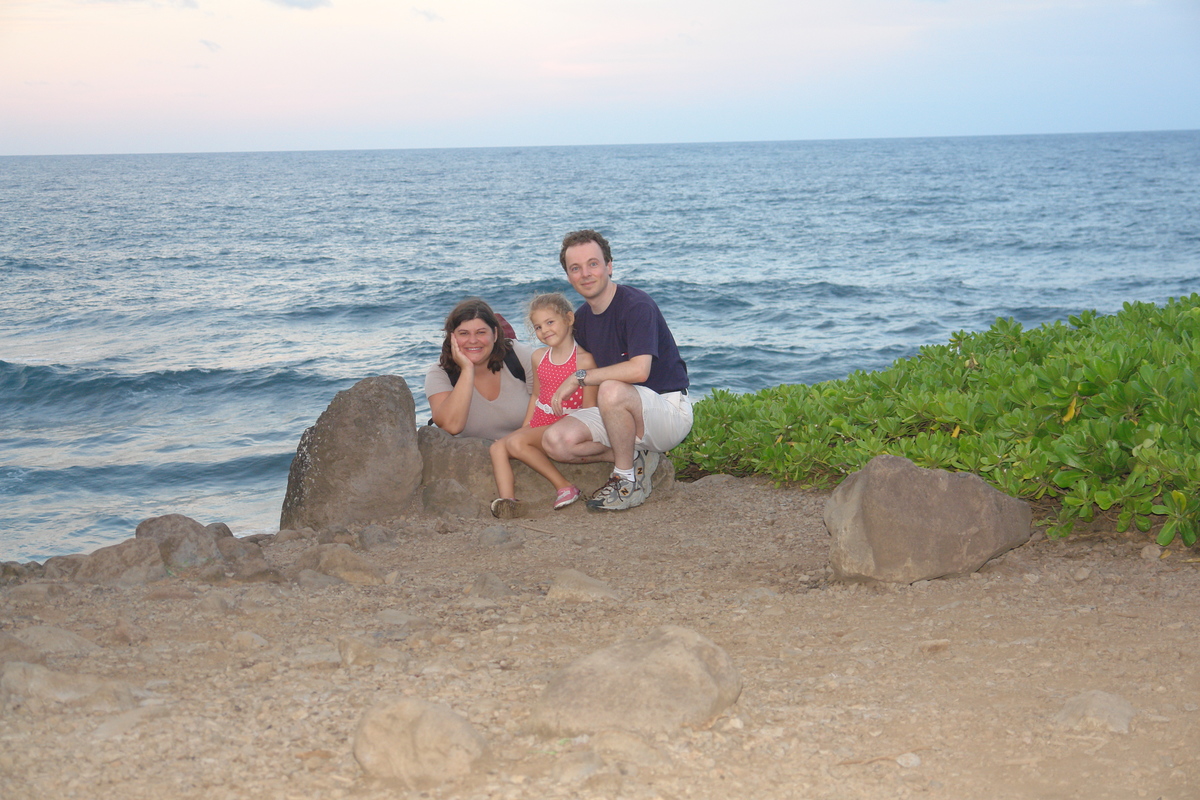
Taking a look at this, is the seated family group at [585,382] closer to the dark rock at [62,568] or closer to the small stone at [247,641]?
the dark rock at [62,568]

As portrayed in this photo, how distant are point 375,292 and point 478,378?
57.9 ft

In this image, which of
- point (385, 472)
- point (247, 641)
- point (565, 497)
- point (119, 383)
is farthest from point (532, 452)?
point (119, 383)

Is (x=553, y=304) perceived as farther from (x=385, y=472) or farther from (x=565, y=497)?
(x=385, y=472)

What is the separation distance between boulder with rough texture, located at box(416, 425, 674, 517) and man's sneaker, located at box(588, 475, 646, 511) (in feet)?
0.63

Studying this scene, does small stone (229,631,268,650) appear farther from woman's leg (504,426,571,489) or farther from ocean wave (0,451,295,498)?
ocean wave (0,451,295,498)

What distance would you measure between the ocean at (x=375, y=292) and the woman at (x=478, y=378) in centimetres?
361

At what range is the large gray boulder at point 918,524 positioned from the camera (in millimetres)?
3662

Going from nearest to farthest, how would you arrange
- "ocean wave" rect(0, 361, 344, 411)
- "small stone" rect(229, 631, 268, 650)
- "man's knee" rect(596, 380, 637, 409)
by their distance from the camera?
1. "small stone" rect(229, 631, 268, 650)
2. "man's knee" rect(596, 380, 637, 409)
3. "ocean wave" rect(0, 361, 344, 411)

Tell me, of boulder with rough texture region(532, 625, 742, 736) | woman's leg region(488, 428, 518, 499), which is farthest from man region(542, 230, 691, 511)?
boulder with rough texture region(532, 625, 742, 736)

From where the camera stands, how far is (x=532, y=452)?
5602 millimetres

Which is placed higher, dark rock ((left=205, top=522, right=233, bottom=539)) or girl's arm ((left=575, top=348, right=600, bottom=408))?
girl's arm ((left=575, top=348, right=600, bottom=408))

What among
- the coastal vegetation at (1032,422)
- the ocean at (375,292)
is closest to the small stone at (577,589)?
the coastal vegetation at (1032,422)

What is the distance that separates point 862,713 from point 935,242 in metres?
30.4

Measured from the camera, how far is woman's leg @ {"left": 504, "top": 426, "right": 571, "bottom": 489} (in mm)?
5570
